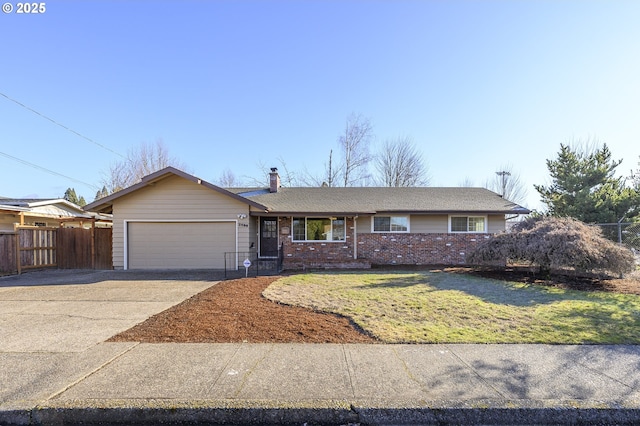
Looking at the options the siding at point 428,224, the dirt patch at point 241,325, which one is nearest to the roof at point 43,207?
the dirt patch at point 241,325

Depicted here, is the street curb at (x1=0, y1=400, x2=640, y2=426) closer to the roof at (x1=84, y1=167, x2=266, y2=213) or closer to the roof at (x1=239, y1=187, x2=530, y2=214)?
the roof at (x1=84, y1=167, x2=266, y2=213)

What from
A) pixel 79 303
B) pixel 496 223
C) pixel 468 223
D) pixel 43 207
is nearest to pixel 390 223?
pixel 468 223

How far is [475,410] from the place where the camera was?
115 inches

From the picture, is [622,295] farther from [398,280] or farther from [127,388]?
[127,388]

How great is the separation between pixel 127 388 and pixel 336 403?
2.15m

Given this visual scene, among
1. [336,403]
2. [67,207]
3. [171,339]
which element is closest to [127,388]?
[171,339]

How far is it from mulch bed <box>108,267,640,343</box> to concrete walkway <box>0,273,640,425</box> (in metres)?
0.28

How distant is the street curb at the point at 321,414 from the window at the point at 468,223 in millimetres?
12059

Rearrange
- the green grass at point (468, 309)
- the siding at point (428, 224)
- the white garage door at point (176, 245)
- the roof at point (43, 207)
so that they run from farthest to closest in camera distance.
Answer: the roof at point (43, 207), the siding at point (428, 224), the white garage door at point (176, 245), the green grass at point (468, 309)

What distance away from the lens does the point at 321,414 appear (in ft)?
9.49

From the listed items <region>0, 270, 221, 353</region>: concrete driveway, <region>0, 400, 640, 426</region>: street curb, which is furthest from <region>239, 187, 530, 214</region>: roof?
<region>0, 400, 640, 426</region>: street curb

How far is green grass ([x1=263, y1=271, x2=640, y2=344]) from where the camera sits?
4.88 metres

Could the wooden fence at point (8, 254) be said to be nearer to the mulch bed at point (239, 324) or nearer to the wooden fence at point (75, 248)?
the wooden fence at point (75, 248)

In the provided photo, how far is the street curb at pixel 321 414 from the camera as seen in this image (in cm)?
288
